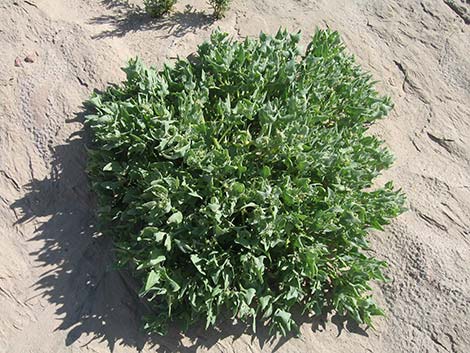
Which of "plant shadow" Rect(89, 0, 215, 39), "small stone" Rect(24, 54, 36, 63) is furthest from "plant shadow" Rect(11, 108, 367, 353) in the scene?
"plant shadow" Rect(89, 0, 215, 39)

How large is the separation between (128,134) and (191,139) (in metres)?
0.45

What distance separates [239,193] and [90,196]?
4.04 ft

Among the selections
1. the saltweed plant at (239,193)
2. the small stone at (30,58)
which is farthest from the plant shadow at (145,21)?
the saltweed plant at (239,193)

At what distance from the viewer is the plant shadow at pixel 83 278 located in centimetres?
319

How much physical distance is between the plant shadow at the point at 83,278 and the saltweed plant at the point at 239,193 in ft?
0.38

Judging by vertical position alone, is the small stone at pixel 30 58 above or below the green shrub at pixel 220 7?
below

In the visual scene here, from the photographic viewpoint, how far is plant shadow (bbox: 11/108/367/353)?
10.5ft

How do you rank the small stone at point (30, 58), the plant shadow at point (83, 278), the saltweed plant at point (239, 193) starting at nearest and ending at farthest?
the saltweed plant at point (239, 193)
the plant shadow at point (83, 278)
the small stone at point (30, 58)

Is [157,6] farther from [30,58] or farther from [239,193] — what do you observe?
[239,193]

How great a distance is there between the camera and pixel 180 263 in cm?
321

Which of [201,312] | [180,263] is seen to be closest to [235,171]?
[180,263]

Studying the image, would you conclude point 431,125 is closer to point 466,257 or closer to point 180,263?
point 466,257

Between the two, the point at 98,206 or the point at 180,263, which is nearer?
the point at 180,263

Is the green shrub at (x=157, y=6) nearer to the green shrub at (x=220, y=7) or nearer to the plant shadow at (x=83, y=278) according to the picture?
the green shrub at (x=220, y=7)
